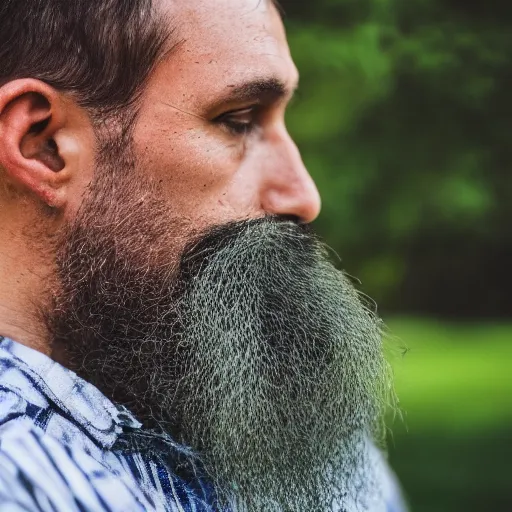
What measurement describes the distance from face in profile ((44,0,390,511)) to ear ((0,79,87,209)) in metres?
0.08

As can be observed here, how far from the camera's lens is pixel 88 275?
2240mm

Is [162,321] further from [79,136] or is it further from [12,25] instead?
[12,25]

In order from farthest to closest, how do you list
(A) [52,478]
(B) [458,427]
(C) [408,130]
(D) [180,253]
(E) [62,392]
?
(B) [458,427] → (C) [408,130] → (D) [180,253] → (E) [62,392] → (A) [52,478]

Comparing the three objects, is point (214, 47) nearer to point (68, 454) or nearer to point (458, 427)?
point (68, 454)

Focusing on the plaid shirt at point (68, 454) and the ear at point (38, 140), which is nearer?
the plaid shirt at point (68, 454)

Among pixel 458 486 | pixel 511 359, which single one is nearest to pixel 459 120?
pixel 458 486

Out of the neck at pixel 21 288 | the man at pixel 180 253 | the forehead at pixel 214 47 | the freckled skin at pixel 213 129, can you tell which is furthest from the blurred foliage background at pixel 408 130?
the neck at pixel 21 288

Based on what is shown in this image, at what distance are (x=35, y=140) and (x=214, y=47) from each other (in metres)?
0.49

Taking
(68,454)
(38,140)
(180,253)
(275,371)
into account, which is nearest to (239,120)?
(180,253)

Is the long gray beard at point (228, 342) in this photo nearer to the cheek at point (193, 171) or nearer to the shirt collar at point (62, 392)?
the cheek at point (193, 171)

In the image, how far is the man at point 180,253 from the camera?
218 centimetres

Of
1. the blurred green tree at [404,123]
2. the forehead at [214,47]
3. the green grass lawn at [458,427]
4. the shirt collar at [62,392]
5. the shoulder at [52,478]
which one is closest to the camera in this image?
the shoulder at [52,478]

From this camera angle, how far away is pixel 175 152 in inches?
88.2

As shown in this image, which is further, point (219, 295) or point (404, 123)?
point (404, 123)
